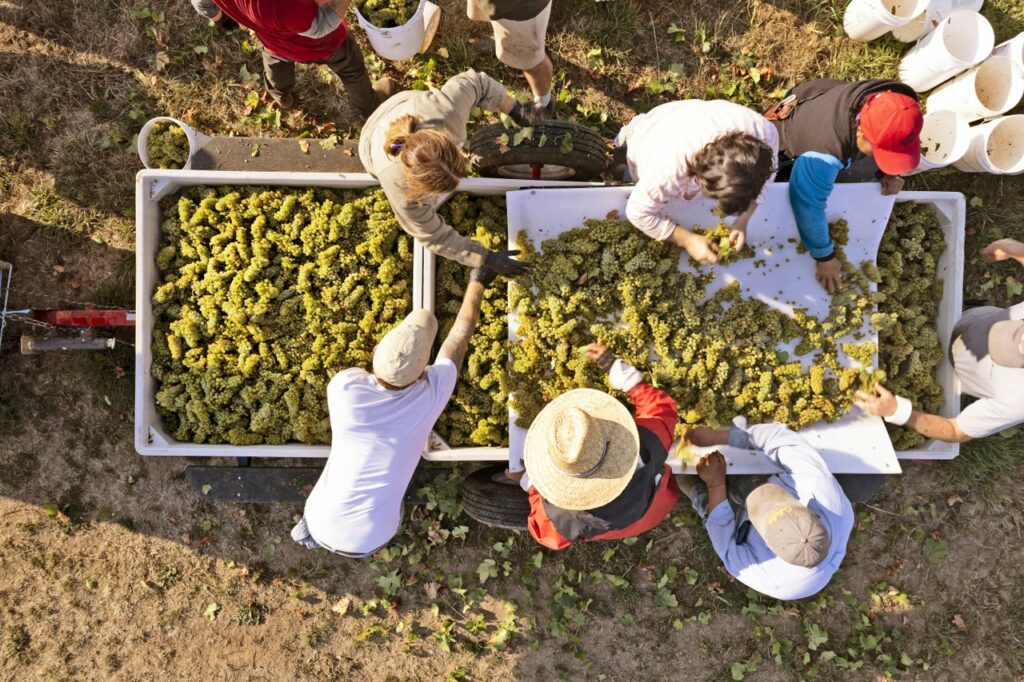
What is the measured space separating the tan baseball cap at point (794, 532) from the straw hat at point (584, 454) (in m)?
1.00

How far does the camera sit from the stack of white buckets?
15.9 feet

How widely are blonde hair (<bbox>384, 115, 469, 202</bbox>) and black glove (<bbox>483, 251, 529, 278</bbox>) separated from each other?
2.73ft

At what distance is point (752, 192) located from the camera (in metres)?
3.49

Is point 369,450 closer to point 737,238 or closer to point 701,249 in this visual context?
point 701,249

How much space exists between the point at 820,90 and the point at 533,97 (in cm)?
228

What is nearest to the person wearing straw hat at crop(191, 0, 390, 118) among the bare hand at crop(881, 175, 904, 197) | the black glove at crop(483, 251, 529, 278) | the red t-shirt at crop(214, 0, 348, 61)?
the red t-shirt at crop(214, 0, 348, 61)

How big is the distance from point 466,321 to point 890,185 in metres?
3.15

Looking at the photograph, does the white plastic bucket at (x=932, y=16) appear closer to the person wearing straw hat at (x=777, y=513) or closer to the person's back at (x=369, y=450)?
the person wearing straw hat at (x=777, y=513)

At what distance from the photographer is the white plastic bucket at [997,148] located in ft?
16.0

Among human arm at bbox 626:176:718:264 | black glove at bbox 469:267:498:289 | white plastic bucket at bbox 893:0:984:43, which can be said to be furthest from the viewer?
white plastic bucket at bbox 893:0:984:43

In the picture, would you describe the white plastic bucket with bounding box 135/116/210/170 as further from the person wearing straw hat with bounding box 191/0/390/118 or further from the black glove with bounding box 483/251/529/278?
the black glove with bounding box 483/251/529/278

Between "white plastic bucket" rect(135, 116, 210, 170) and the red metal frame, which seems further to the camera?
"white plastic bucket" rect(135, 116, 210, 170)

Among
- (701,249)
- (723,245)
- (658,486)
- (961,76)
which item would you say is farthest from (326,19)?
(961,76)

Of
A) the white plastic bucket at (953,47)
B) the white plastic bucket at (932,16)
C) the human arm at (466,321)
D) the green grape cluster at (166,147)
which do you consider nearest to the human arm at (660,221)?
the human arm at (466,321)
